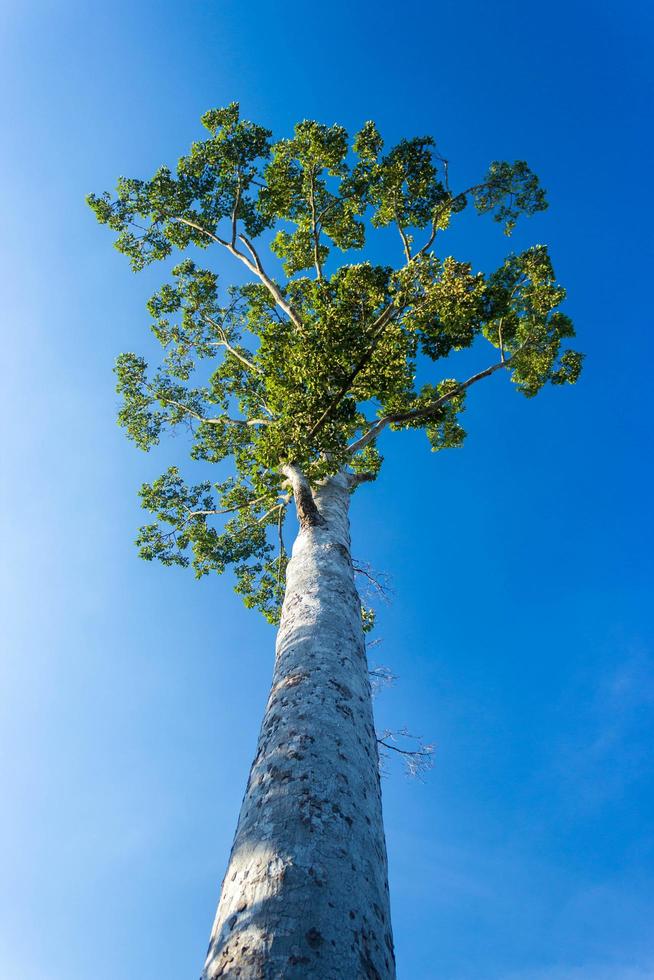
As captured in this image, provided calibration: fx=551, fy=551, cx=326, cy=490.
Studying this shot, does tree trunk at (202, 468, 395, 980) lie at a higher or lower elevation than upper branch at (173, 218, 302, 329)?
lower

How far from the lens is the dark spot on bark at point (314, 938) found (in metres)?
2.35

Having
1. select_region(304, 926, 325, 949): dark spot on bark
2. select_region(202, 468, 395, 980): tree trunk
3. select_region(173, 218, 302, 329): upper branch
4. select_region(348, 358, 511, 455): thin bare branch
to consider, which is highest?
select_region(173, 218, 302, 329): upper branch

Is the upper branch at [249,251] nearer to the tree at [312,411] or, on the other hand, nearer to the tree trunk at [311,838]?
the tree at [312,411]

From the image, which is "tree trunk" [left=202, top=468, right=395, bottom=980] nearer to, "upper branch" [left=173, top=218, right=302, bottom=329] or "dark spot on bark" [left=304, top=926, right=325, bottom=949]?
"dark spot on bark" [left=304, top=926, right=325, bottom=949]

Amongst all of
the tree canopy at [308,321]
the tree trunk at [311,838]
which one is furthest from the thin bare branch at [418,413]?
the tree trunk at [311,838]

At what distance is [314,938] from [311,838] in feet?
1.77

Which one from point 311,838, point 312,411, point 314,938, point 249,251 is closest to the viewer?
point 314,938

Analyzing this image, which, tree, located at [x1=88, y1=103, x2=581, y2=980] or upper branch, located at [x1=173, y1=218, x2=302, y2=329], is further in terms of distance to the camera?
upper branch, located at [x1=173, y1=218, x2=302, y2=329]

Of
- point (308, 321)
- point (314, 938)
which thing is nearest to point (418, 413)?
point (308, 321)

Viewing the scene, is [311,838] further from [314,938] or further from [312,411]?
[312,411]

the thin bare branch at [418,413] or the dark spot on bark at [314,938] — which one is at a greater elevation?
the thin bare branch at [418,413]

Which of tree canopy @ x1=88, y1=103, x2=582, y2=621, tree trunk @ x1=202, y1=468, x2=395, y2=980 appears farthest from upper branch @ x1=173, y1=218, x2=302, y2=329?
tree trunk @ x1=202, y1=468, x2=395, y2=980

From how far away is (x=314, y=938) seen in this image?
2.38 metres

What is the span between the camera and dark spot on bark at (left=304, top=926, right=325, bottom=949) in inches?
92.4
